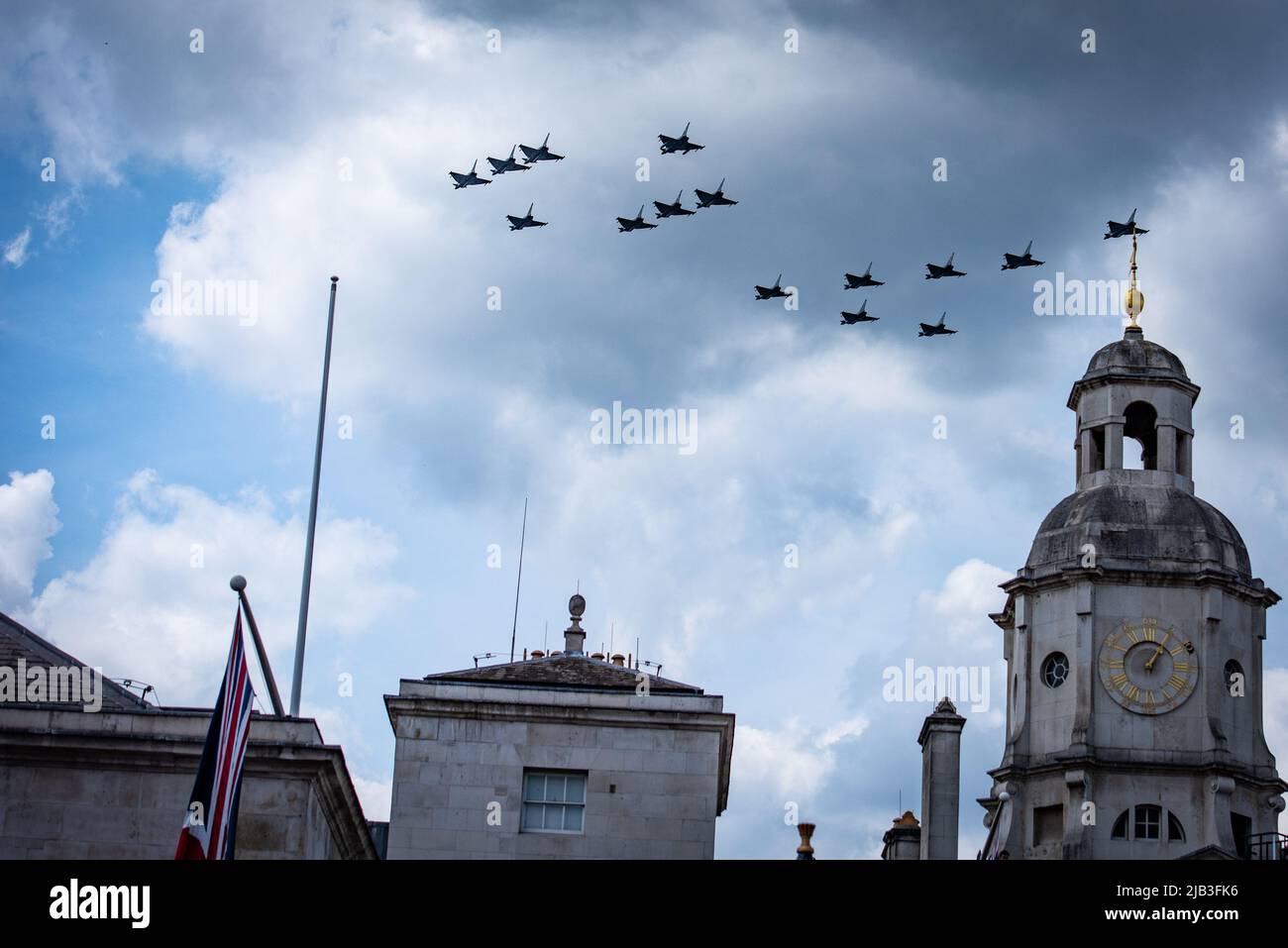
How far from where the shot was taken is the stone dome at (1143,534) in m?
83.5

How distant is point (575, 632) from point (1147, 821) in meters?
26.8

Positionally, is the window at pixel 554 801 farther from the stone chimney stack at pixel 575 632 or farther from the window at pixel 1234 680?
the window at pixel 1234 680

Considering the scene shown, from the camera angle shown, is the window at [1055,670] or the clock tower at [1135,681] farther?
the window at [1055,670]

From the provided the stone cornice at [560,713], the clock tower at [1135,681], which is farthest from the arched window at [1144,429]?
the stone cornice at [560,713]

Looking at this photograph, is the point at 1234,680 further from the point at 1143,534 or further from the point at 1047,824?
the point at 1047,824

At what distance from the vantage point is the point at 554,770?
57844mm

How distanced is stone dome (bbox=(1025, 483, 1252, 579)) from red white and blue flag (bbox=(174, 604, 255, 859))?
46658 millimetres

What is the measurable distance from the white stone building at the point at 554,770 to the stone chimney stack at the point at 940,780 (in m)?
21.4

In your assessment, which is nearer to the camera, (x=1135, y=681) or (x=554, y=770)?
(x=554, y=770)

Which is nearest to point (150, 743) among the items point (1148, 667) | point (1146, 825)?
point (1146, 825)

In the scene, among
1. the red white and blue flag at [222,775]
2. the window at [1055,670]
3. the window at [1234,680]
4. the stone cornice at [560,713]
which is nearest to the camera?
the red white and blue flag at [222,775]
